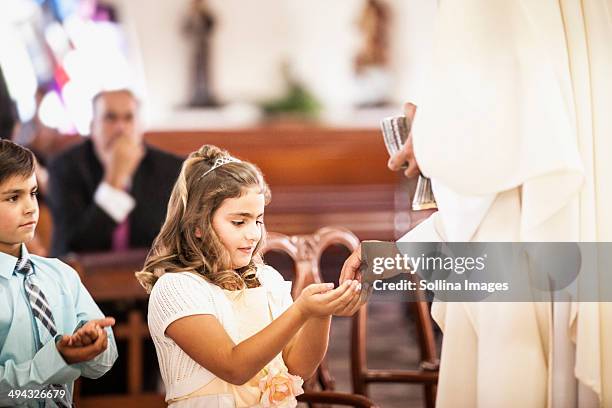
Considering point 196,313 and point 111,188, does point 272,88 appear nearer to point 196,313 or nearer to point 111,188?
point 111,188

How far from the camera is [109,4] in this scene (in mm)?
9398

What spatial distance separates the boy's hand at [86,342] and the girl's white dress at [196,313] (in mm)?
166

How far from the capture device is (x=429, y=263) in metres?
1.90

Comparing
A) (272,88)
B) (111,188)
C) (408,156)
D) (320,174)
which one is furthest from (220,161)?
(272,88)

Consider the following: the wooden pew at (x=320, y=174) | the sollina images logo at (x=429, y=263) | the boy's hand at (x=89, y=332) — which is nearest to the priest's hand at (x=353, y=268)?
the sollina images logo at (x=429, y=263)

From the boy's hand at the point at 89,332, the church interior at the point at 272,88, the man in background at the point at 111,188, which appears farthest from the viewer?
the church interior at the point at 272,88

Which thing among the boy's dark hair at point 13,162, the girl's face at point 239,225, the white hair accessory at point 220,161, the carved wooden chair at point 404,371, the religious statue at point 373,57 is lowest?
the carved wooden chair at point 404,371

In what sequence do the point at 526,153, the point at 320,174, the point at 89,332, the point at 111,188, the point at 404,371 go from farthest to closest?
the point at 320,174 → the point at 111,188 → the point at 404,371 → the point at 526,153 → the point at 89,332

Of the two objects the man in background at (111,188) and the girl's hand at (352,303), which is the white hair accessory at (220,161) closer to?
the girl's hand at (352,303)

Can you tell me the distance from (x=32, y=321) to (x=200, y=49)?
8.17 meters

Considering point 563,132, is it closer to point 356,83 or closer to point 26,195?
point 26,195

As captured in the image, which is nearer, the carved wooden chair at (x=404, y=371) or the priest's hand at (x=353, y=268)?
the priest's hand at (x=353, y=268)

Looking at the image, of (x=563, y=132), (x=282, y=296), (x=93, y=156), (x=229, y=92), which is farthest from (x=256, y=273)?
(x=229, y=92)

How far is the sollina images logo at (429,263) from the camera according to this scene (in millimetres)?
1757
